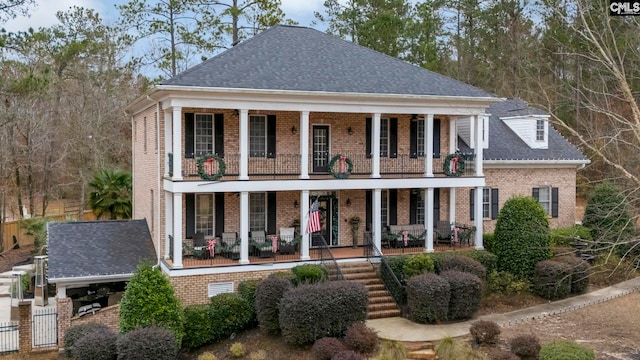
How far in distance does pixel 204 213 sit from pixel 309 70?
6405mm

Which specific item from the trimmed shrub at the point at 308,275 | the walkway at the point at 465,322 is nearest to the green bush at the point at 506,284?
the walkway at the point at 465,322

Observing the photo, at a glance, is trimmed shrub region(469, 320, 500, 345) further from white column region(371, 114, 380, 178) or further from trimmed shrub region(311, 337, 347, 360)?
white column region(371, 114, 380, 178)

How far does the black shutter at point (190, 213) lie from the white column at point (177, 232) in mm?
1962

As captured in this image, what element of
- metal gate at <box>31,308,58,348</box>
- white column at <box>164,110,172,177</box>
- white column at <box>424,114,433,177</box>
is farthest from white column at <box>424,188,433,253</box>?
metal gate at <box>31,308,58,348</box>

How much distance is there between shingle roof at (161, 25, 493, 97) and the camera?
61.2ft

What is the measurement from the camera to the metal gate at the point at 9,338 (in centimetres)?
1705

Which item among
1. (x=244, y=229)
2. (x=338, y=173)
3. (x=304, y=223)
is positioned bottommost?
(x=244, y=229)

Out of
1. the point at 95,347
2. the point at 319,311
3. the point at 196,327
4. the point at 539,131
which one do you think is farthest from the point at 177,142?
the point at 539,131

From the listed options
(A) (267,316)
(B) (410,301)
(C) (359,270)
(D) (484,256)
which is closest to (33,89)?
(A) (267,316)

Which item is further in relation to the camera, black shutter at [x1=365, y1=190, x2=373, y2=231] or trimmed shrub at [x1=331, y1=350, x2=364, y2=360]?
black shutter at [x1=365, y1=190, x2=373, y2=231]

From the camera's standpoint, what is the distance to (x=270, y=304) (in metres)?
15.9

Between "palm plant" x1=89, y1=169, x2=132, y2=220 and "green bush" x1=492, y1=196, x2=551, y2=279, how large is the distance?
1762cm

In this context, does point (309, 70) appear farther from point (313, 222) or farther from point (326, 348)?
point (326, 348)

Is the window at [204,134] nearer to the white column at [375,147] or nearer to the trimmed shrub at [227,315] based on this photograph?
the trimmed shrub at [227,315]
